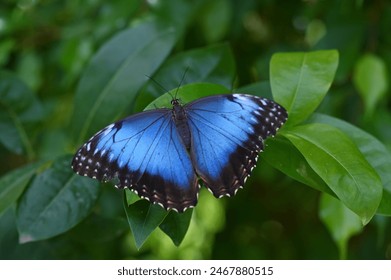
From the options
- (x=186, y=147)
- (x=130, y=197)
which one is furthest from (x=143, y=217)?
(x=186, y=147)

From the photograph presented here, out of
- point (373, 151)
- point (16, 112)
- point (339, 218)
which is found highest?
point (373, 151)

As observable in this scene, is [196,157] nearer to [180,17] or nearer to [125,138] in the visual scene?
[125,138]

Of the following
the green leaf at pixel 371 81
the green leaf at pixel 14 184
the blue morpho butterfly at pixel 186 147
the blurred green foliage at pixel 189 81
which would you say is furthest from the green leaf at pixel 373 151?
the green leaf at pixel 14 184

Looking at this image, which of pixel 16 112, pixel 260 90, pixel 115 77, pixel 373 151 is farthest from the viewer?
pixel 16 112

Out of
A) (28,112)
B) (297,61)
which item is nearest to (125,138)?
(297,61)

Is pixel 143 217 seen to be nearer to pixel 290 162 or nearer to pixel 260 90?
pixel 290 162

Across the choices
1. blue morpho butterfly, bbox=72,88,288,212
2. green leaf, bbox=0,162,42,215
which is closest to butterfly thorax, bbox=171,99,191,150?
blue morpho butterfly, bbox=72,88,288,212
